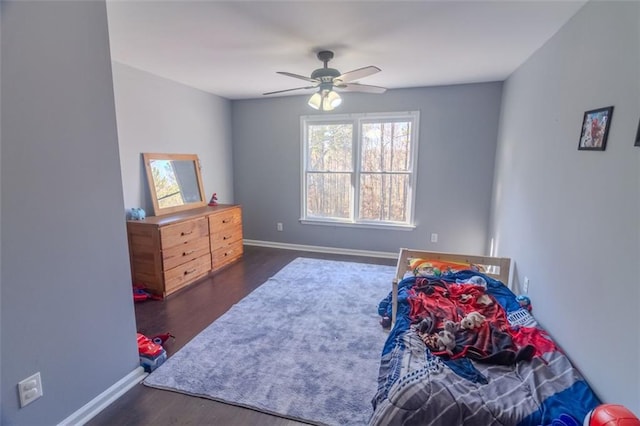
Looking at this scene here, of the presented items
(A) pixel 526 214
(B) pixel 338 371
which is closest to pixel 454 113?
(A) pixel 526 214

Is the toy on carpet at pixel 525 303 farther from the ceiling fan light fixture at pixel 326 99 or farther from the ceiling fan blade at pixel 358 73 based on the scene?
the ceiling fan light fixture at pixel 326 99

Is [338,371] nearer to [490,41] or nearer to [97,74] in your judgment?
[97,74]

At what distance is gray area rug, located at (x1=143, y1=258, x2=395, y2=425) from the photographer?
1.84 metres

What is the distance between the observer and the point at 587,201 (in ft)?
5.79

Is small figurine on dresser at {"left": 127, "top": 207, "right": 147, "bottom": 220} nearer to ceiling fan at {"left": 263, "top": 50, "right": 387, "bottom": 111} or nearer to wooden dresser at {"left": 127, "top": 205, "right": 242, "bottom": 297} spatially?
wooden dresser at {"left": 127, "top": 205, "right": 242, "bottom": 297}

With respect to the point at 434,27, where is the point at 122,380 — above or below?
below

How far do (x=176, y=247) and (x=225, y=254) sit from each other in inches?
35.8

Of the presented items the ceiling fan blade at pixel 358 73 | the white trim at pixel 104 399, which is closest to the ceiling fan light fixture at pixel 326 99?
the ceiling fan blade at pixel 358 73

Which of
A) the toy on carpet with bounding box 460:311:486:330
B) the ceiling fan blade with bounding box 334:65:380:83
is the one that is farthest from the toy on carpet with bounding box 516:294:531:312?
the ceiling fan blade with bounding box 334:65:380:83

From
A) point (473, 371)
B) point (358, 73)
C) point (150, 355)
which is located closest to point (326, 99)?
point (358, 73)

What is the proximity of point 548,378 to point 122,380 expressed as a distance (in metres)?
2.40

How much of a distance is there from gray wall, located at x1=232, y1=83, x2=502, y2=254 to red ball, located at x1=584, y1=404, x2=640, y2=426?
3177 mm

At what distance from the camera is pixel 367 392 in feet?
6.23

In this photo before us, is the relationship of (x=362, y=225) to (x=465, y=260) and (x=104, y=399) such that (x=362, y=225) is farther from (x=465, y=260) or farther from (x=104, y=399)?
(x=104, y=399)
